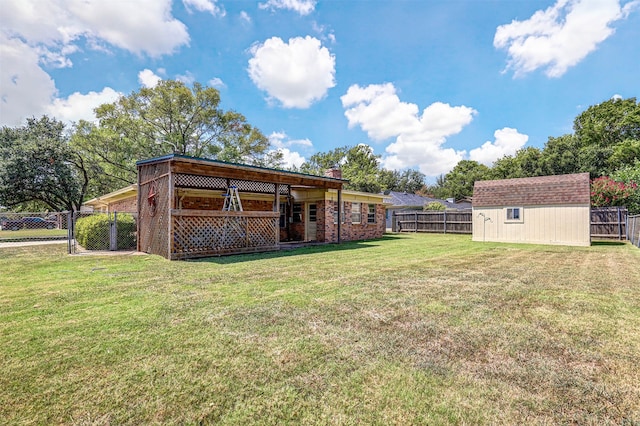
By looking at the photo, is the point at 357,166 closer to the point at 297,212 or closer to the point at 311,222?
the point at 297,212

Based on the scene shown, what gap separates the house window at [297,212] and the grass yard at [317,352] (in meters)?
10.3

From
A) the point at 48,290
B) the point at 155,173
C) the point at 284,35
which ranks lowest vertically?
the point at 48,290

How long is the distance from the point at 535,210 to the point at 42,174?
2934 cm

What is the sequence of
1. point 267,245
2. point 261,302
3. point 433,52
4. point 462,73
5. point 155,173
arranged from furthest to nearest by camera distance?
1. point 462,73
2. point 433,52
3. point 267,245
4. point 155,173
5. point 261,302

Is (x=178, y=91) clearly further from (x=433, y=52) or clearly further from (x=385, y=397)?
(x=385, y=397)

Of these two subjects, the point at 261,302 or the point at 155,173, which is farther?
the point at 155,173

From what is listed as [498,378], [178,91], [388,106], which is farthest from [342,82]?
[498,378]

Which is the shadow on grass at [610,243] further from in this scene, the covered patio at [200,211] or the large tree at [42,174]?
the large tree at [42,174]

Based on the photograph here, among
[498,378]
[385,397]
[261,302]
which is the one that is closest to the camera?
[385,397]

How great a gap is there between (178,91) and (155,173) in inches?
655

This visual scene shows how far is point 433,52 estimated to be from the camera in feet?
45.8

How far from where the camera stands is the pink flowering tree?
16.3 metres

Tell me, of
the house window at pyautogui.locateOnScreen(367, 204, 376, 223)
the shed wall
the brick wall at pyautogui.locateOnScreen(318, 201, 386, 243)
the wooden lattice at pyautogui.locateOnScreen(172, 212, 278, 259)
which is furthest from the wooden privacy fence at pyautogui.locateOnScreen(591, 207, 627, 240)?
the wooden lattice at pyautogui.locateOnScreen(172, 212, 278, 259)

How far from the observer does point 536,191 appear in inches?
593
